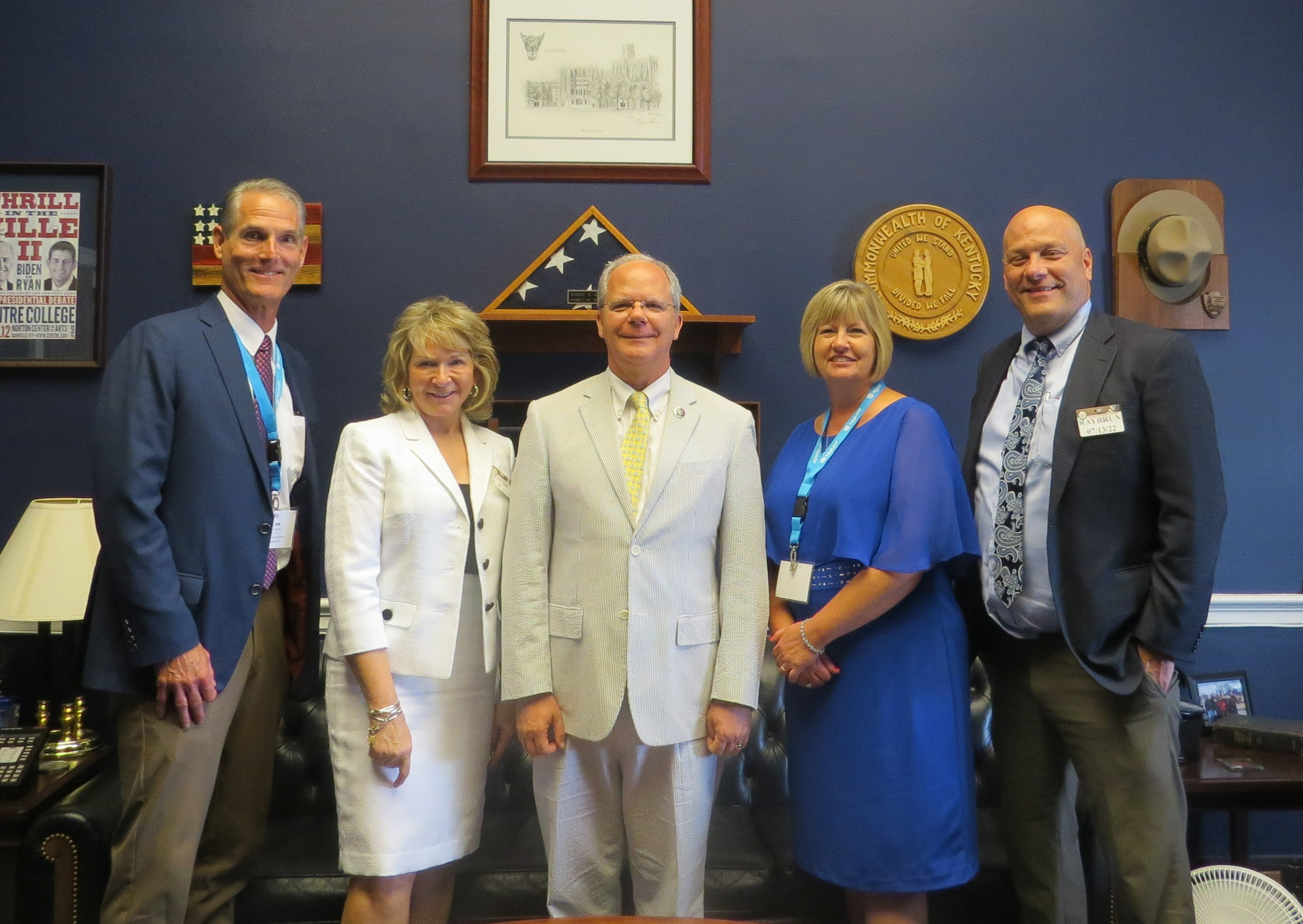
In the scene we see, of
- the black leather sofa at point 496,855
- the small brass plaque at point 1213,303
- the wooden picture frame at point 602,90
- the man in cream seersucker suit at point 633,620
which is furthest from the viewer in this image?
the small brass plaque at point 1213,303

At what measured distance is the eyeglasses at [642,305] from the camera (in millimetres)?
1879

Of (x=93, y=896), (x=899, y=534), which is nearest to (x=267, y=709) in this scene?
(x=93, y=896)

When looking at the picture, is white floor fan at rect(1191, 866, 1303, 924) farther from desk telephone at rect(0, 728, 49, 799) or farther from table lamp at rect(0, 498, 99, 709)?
table lamp at rect(0, 498, 99, 709)

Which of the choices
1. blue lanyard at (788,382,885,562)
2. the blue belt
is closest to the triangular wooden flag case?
blue lanyard at (788,382,885,562)

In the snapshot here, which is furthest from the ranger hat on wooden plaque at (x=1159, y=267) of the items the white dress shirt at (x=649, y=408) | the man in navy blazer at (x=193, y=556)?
the man in navy blazer at (x=193, y=556)

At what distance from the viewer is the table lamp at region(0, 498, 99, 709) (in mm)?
2420

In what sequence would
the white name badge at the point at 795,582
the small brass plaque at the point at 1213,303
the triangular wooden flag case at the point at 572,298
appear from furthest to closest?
the small brass plaque at the point at 1213,303, the triangular wooden flag case at the point at 572,298, the white name badge at the point at 795,582

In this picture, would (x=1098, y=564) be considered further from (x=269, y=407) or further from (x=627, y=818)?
(x=269, y=407)

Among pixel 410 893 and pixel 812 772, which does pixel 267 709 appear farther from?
pixel 812 772

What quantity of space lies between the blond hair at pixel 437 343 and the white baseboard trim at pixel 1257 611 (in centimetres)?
252

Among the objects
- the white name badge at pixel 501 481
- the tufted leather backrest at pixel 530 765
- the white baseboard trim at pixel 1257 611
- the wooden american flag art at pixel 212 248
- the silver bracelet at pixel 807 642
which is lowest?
the tufted leather backrest at pixel 530 765

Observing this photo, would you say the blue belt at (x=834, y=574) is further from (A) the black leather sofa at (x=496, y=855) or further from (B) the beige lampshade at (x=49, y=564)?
(B) the beige lampshade at (x=49, y=564)

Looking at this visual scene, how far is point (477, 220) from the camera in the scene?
3002 mm

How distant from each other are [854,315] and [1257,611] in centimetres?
207
